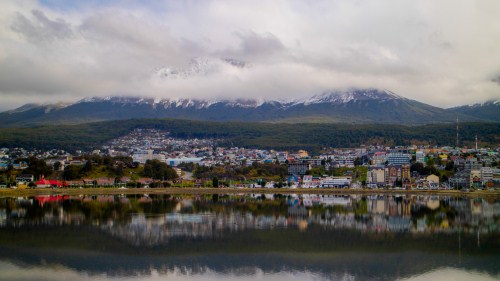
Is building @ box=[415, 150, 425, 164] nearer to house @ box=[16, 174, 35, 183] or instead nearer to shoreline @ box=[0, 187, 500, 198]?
shoreline @ box=[0, 187, 500, 198]

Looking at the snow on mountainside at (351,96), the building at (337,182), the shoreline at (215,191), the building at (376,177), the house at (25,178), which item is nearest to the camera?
the shoreline at (215,191)

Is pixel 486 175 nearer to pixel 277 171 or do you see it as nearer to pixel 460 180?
pixel 460 180

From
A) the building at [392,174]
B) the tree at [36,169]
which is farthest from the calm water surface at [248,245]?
the building at [392,174]

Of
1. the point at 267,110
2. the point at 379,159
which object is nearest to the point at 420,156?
the point at 379,159

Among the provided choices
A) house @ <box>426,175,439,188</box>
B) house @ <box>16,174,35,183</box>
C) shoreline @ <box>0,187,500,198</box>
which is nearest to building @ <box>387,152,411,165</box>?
house @ <box>426,175,439,188</box>

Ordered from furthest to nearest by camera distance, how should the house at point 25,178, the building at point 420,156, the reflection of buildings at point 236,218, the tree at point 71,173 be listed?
the building at point 420,156, the tree at point 71,173, the house at point 25,178, the reflection of buildings at point 236,218

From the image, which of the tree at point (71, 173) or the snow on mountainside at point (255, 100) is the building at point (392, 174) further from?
the snow on mountainside at point (255, 100)
